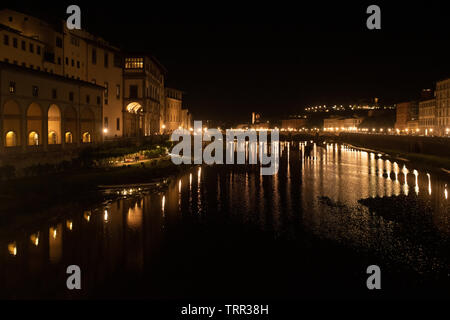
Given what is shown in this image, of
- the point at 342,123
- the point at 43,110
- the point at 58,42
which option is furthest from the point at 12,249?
the point at 342,123

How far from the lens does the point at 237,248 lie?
1719 centimetres

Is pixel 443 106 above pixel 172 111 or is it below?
below

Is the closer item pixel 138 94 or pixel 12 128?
pixel 12 128

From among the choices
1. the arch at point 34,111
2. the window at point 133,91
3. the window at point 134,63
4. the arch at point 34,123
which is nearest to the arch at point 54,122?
the arch at point 34,123

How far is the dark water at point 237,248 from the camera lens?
13.2 metres

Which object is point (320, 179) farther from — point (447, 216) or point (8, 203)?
point (8, 203)

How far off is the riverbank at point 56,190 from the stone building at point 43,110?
4.03m

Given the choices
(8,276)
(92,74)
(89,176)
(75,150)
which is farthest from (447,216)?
(92,74)

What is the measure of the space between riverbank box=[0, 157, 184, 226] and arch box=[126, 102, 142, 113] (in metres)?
27.2

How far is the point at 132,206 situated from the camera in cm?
2408

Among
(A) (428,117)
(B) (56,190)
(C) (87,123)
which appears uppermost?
(A) (428,117)

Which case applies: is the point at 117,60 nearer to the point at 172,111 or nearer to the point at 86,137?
the point at 86,137

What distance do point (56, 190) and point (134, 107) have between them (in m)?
38.3

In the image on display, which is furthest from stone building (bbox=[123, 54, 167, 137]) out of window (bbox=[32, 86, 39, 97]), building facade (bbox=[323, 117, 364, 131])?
building facade (bbox=[323, 117, 364, 131])
